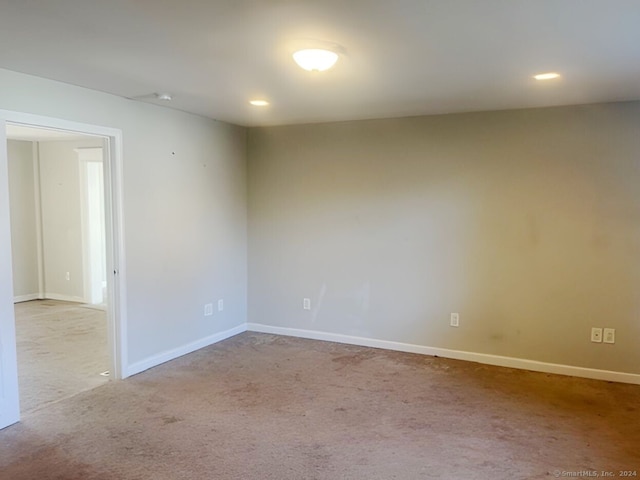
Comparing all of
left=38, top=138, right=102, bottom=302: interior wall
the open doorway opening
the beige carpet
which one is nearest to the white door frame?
the beige carpet

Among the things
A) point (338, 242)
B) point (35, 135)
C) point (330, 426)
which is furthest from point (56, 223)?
point (330, 426)

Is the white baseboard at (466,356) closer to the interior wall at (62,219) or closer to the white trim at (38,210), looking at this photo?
the interior wall at (62,219)

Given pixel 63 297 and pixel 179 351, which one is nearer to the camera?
pixel 179 351

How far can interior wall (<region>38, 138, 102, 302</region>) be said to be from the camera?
23.0 feet

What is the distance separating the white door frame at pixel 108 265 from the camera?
10.0 ft

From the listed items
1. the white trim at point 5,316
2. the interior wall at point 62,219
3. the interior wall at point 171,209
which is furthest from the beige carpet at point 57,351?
the interior wall at point 171,209

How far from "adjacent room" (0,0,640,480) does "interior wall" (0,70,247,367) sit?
1.0 inches

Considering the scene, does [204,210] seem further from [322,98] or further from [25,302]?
[25,302]

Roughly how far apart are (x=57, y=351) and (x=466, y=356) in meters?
4.09

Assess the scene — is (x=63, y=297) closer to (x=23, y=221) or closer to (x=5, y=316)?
(x=23, y=221)

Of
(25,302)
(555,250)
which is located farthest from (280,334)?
(25,302)

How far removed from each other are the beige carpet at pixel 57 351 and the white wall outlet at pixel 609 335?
427 centimetres

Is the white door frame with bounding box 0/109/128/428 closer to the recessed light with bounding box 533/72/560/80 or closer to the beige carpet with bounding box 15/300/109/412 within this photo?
the beige carpet with bounding box 15/300/109/412

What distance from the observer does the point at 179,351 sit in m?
4.55
